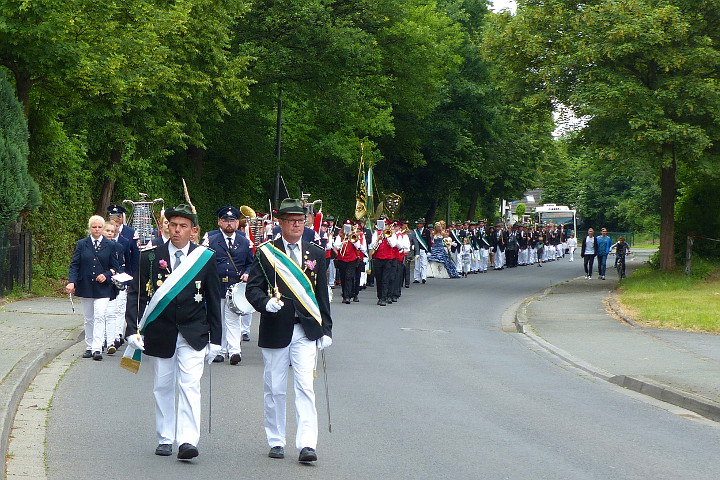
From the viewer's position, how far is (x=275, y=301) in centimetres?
730

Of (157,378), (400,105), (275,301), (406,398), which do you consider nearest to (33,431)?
(157,378)

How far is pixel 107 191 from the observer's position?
2583cm

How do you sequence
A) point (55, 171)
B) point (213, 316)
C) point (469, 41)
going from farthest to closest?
point (469, 41) < point (55, 171) < point (213, 316)

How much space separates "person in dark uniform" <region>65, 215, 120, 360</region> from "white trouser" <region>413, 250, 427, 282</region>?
64.9ft

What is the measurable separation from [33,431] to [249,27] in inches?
1037

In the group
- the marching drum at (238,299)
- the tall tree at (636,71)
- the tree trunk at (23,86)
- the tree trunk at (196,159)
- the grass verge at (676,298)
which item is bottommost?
the grass verge at (676,298)

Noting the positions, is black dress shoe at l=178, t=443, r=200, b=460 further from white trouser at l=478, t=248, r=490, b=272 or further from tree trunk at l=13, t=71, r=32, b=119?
white trouser at l=478, t=248, r=490, b=272

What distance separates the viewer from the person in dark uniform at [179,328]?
735cm

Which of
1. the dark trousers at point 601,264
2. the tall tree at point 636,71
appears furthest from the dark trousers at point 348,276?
the dark trousers at point 601,264

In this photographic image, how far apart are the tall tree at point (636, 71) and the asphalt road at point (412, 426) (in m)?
13.5

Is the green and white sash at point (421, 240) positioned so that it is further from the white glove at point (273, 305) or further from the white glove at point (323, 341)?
the white glove at point (273, 305)

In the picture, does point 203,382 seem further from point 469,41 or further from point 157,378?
point 469,41

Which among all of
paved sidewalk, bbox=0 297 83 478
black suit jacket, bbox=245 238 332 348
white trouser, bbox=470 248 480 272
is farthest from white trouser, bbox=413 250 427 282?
black suit jacket, bbox=245 238 332 348

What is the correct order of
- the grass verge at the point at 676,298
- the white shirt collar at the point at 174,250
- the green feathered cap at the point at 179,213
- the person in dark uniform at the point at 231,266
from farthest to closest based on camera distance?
the grass verge at the point at 676,298
the person in dark uniform at the point at 231,266
the white shirt collar at the point at 174,250
the green feathered cap at the point at 179,213
